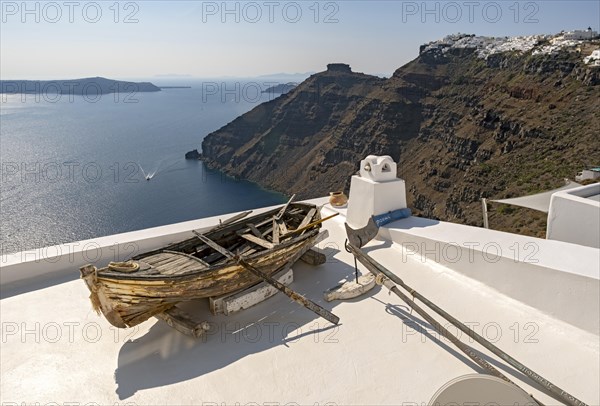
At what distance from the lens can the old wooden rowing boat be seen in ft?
11.4

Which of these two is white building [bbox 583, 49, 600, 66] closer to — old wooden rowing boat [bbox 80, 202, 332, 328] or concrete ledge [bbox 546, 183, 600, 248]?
concrete ledge [bbox 546, 183, 600, 248]

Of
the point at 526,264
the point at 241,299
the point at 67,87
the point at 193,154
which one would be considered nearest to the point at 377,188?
the point at 526,264

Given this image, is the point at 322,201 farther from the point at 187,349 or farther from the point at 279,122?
the point at 279,122

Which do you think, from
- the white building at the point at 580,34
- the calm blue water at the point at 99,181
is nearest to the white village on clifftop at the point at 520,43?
the white building at the point at 580,34

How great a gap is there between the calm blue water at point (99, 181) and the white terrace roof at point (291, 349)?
142 feet

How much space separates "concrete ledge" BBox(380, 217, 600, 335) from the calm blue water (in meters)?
44.3

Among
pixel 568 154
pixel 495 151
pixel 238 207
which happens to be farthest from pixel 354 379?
pixel 238 207

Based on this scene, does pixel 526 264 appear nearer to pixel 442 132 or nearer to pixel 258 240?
pixel 258 240

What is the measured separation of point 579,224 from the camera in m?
4.60

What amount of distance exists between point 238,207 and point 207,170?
66.7 feet

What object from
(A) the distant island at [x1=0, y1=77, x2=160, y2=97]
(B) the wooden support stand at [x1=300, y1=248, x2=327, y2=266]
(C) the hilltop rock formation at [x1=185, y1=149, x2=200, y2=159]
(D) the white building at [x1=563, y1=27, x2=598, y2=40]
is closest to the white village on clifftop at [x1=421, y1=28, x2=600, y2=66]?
(D) the white building at [x1=563, y1=27, x2=598, y2=40]

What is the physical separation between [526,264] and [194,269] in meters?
3.28

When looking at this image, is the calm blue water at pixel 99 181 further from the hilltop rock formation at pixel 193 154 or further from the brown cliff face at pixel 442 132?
the brown cliff face at pixel 442 132

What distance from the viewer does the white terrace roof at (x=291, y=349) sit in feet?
10.4
